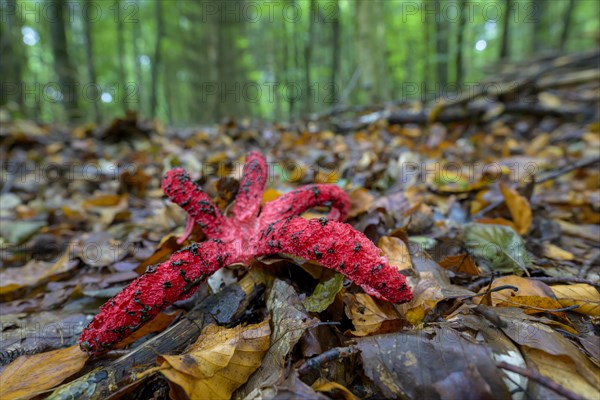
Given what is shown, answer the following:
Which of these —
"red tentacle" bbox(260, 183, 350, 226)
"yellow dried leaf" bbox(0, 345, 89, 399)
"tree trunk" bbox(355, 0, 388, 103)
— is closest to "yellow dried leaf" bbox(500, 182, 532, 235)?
"red tentacle" bbox(260, 183, 350, 226)

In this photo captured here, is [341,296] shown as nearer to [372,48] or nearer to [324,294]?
[324,294]

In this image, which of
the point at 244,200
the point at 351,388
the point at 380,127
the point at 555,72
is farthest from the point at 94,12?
the point at 351,388

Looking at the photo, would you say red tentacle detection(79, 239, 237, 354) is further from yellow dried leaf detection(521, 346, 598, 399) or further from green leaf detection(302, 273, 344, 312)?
yellow dried leaf detection(521, 346, 598, 399)

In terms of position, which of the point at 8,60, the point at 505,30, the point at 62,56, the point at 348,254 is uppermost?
the point at 505,30

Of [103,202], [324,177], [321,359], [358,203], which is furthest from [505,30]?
[321,359]

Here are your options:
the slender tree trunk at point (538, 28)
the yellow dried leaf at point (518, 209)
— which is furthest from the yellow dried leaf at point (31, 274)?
the slender tree trunk at point (538, 28)

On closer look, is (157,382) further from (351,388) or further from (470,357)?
(470,357)

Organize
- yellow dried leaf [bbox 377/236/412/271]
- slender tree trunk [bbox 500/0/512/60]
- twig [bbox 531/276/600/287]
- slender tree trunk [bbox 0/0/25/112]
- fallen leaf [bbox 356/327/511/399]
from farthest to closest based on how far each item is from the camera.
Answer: slender tree trunk [bbox 500/0/512/60], slender tree trunk [bbox 0/0/25/112], yellow dried leaf [bbox 377/236/412/271], twig [bbox 531/276/600/287], fallen leaf [bbox 356/327/511/399]
